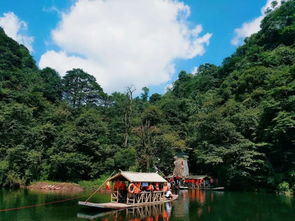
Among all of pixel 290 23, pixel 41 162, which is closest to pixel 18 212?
pixel 41 162

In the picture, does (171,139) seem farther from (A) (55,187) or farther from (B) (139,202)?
(B) (139,202)

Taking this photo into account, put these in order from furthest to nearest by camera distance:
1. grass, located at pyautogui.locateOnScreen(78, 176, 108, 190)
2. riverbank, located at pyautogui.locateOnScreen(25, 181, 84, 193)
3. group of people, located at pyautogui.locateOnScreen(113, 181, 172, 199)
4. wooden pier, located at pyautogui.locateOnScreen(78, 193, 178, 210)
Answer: grass, located at pyautogui.locateOnScreen(78, 176, 108, 190) < riverbank, located at pyautogui.locateOnScreen(25, 181, 84, 193) < group of people, located at pyautogui.locateOnScreen(113, 181, 172, 199) < wooden pier, located at pyautogui.locateOnScreen(78, 193, 178, 210)

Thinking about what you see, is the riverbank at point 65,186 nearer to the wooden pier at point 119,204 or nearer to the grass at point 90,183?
the grass at point 90,183

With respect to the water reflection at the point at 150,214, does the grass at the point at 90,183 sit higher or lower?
higher

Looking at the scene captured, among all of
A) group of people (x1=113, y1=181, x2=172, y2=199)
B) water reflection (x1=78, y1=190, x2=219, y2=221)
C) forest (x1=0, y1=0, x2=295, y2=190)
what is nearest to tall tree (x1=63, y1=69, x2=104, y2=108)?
forest (x1=0, y1=0, x2=295, y2=190)

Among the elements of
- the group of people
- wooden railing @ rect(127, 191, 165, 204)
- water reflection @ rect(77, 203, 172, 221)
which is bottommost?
water reflection @ rect(77, 203, 172, 221)

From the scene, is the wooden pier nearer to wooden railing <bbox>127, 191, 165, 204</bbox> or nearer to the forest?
wooden railing <bbox>127, 191, 165, 204</bbox>

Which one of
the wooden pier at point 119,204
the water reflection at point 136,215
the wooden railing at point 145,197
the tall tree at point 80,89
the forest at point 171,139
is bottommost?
the water reflection at point 136,215

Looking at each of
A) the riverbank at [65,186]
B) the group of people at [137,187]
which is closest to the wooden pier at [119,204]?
the group of people at [137,187]

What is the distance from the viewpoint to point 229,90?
42531 millimetres

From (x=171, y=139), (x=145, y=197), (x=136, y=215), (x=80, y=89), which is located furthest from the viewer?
(x=80, y=89)

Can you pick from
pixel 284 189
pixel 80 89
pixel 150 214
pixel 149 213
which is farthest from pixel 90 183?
pixel 80 89

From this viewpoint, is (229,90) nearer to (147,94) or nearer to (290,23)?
(290,23)

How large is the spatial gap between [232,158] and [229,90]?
15.3m
